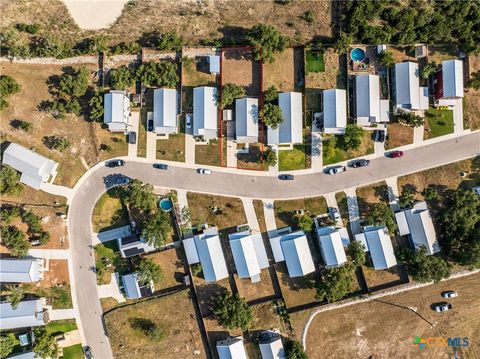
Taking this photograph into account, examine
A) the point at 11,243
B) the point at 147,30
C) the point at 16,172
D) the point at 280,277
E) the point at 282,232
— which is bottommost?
the point at 280,277

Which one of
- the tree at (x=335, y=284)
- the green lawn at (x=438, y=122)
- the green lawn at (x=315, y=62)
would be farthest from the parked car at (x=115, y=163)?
the green lawn at (x=438, y=122)

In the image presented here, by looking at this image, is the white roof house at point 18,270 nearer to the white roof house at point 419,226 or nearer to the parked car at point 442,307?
the white roof house at point 419,226

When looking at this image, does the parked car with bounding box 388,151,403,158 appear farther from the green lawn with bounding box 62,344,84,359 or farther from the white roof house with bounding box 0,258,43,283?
the white roof house with bounding box 0,258,43,283

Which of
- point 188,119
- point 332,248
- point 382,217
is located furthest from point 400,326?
point 188,119

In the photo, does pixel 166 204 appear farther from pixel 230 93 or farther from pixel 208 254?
pixel 230 93

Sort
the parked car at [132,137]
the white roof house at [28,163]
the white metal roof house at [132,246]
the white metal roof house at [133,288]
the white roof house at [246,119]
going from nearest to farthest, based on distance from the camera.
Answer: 1. the white roof house at [246,119]
2. the white metal roof house at [132,246]
3. the white metal roof house at [133,288]
4. the white roof house at [28,163]
5. the parked car at [132,137]

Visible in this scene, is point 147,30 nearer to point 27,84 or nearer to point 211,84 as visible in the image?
point 211,84

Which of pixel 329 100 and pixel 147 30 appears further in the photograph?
pixel 147 30

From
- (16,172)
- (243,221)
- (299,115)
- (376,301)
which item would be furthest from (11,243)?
(376,301)

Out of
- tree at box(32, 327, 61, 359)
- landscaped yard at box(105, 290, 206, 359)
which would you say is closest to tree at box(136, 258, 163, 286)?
landscaped yard at box(105, 290, 206, 359)
